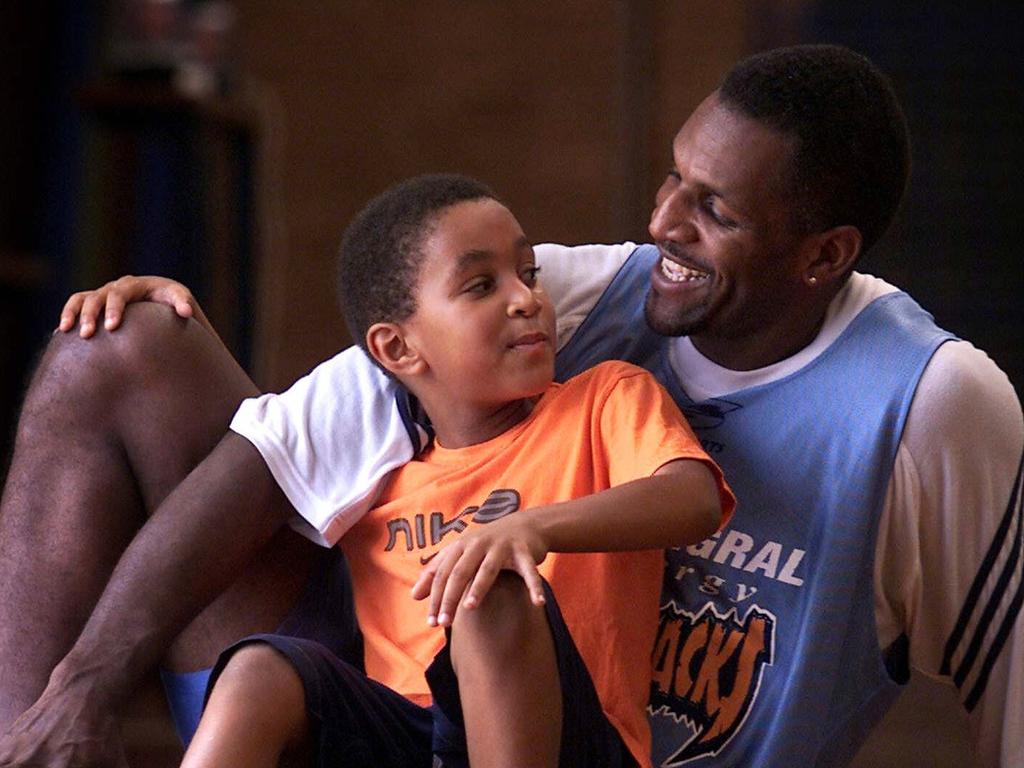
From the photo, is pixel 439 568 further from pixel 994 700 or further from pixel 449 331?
pixel 994 700

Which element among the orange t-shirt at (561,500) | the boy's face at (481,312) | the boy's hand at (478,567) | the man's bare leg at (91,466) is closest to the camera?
the boy's hand at (478,567)

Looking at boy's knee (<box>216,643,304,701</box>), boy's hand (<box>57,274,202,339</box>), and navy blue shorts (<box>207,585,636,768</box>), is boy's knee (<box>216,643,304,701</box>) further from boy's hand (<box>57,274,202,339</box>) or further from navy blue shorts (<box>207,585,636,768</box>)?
boy's hand (<box>57,274,202,339</box>)

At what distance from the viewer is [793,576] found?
1.68 meters

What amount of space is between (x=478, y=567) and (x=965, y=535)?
1.92 feet

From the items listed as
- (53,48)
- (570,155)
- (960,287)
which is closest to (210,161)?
(53,48)

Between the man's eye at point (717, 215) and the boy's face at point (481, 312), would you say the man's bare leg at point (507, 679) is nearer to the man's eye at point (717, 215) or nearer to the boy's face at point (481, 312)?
the boy's face at point (481, 312)

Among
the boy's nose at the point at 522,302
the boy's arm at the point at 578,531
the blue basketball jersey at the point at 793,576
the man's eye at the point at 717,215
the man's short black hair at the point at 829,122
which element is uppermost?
the man's short black hair at the point at 829,122

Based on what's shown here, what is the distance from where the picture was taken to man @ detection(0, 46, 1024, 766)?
1.67 meters

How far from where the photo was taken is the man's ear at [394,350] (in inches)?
68.6

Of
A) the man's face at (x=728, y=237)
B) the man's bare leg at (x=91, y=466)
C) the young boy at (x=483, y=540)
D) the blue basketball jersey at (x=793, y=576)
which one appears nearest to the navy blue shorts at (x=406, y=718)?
the young boy at (x=483, y=540)

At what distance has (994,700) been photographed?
1.73 metres

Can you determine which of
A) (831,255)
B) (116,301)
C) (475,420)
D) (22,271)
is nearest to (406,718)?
(475,420)

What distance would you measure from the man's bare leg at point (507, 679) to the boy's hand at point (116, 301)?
0.59 m

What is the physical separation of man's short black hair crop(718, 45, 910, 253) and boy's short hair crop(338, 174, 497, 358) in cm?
31
